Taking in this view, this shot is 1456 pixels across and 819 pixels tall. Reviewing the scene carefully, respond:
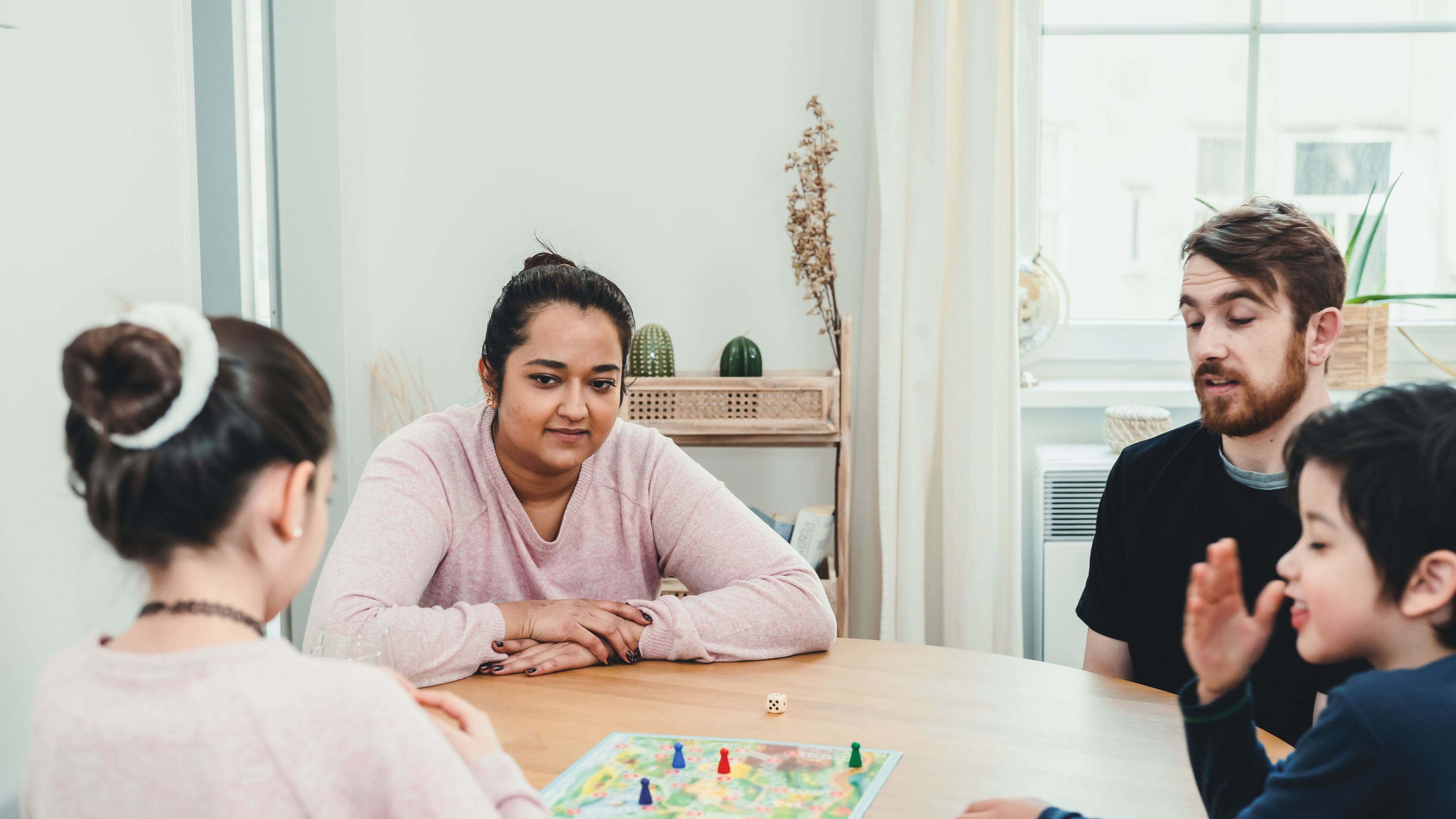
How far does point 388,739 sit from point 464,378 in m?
2.26

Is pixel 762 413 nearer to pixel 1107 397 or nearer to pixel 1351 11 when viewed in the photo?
pixel 1107 397

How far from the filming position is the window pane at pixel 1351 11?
108 inches

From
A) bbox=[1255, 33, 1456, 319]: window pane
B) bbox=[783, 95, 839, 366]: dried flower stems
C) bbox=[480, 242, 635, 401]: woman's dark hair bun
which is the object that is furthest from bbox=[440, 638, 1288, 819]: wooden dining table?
bbox=[1255, 33, 1456, 319]: window pane

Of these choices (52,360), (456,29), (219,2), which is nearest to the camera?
(52,360)

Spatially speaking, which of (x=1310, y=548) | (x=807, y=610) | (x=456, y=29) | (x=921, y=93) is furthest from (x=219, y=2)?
(x=1310, y=548)

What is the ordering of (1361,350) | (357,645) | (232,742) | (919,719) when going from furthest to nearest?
1. (1361,350)
2. (919,719)
3. (357,645)
4. (232,742)

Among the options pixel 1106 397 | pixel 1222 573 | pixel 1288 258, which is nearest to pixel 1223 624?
pixel 1222 573

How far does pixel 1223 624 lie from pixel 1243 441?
0.66 m

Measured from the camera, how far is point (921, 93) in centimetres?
254

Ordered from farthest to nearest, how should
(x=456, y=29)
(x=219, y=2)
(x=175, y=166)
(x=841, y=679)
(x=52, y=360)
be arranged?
(x=456, y=29)
(x=219, y=2)
(x=175, y=166)
(x=52, y=360)
(x=841, y=679)

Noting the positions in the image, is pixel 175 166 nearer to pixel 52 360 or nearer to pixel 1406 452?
pixel 52 360

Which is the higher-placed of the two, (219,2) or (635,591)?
(219,2)

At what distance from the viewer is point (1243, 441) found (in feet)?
4.83

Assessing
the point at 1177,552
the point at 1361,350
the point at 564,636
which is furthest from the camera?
the point at 1361,350
